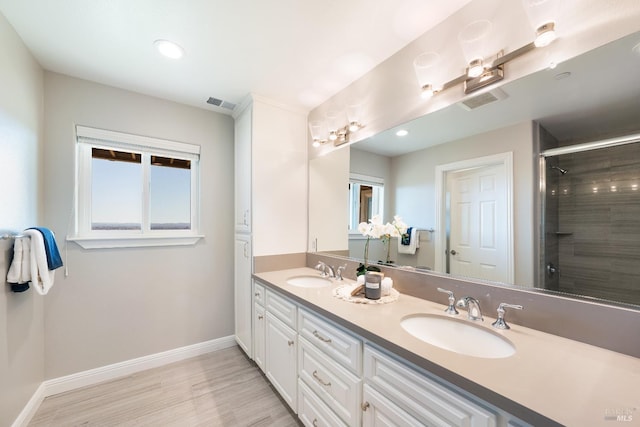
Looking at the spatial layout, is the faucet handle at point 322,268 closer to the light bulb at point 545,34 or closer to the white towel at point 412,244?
the white towel at point 412,244

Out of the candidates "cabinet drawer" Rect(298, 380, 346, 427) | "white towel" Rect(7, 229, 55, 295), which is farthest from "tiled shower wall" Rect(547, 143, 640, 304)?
"white towel" Rect(7, 229, 55, 295)

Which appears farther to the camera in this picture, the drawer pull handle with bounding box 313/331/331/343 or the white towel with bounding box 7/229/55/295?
the white towel with bounding box 7/229/55/295

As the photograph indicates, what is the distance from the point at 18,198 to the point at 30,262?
0.41 meters

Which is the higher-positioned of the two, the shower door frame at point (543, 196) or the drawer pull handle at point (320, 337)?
the shower door frame at point (543, 196)

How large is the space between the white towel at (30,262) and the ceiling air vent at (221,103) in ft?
5.27

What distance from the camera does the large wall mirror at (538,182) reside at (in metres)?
0.94

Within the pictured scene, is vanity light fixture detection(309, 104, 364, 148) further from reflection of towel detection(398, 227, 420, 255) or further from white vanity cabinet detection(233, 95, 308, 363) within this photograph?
reflection of towel detection(398, 227, 420, 255)

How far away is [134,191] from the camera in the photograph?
2.30m

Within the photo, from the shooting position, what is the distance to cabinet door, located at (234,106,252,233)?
2.32 m

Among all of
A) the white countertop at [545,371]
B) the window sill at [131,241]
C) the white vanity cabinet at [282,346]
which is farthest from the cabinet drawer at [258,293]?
the white countertop at [545,371]

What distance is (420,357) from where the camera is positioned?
2.77ft

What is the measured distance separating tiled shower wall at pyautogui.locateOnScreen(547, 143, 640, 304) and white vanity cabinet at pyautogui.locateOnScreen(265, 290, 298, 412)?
4.63 ft

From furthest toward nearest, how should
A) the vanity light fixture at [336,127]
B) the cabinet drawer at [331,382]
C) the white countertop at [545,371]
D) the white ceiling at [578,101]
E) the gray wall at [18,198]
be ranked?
1. the vanity light fixture at [336,127]
2. the gray wall at [18,198]
3. the cabinet drawer at [331,382]
4. the white ceiling at [578,101]
5. the white countertop at [545,371]

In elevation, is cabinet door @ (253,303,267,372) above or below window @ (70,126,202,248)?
below
